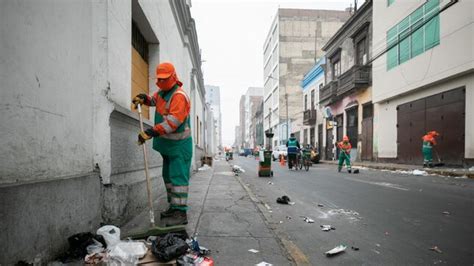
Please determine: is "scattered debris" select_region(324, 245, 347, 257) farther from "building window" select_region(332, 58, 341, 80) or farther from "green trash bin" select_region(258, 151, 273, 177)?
"building window" select_region(332, 58, 341, 80)

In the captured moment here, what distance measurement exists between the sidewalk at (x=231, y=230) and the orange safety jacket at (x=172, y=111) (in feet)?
3.90

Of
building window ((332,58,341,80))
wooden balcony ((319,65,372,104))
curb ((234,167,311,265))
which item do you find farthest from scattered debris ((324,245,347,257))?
building window ((332,58,341,80))

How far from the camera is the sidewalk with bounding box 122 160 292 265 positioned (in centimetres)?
310

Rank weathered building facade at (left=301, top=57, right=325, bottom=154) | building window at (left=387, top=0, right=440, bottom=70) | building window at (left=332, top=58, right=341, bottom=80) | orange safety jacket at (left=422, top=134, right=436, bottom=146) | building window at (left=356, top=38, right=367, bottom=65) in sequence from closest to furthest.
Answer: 1. orange safety jacket at (left=422, top=134, right=436, bottom=146)
2. building window at (left=387, top=0, right=440, bottom=70)
3. building window at (left=356, top=38, right=367, bottom=65)
4. building window at (left=332, top=58, right=341, bottom=80)
5. weathered building facade at (left=301, top=57, right=325, bottom=154)

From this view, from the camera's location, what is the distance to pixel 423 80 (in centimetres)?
1630

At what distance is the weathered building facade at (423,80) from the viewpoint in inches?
539

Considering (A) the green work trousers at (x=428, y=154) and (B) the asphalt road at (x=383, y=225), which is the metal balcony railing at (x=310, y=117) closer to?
(A) the green work trousers at (x=428, y=154)

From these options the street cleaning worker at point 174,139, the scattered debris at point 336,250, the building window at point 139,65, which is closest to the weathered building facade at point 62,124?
the street cleaning worker at point 174,139

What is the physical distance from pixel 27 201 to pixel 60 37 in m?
1.45

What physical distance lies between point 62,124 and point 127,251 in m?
1.30

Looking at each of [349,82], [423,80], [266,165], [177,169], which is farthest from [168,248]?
[349,82]

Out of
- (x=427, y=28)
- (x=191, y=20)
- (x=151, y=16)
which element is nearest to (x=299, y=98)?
(x=427, y=28)

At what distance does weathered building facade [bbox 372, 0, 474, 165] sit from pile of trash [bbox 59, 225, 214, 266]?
36.7 feet

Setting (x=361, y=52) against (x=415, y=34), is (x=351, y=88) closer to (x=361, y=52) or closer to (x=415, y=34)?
(x=361, y=52)
